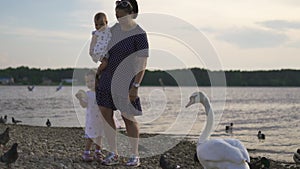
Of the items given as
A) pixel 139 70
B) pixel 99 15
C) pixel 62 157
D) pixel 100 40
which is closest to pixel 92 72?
pixel 100 40

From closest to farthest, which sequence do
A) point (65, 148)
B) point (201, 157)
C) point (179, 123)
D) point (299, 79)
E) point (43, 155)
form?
point (201, 157), point (43, 155), point (65, 148), point (179, 123), point (299, 79)

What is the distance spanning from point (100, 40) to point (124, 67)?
53 centimetres

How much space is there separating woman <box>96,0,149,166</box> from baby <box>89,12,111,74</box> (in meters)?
0.07

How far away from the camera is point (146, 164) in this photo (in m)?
8.82

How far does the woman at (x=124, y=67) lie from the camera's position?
7.26 metres

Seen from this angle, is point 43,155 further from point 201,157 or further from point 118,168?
point 201,157

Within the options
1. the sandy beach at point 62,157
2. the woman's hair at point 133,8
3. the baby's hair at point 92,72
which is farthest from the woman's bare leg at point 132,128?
the woman's hair at point 133,8

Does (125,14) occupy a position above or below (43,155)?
above

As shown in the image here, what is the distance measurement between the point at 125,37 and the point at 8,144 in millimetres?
4342

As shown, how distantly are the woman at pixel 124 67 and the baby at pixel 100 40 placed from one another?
75mm

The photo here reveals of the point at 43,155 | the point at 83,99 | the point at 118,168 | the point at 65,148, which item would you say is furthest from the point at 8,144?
the point at 118,168

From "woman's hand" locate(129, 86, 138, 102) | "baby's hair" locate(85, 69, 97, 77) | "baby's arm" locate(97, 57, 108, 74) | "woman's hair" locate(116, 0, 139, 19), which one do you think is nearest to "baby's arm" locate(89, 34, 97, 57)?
"baby's arm" locate(97, 57, 108, 74)

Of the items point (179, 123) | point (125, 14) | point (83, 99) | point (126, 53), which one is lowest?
point (179, 123)

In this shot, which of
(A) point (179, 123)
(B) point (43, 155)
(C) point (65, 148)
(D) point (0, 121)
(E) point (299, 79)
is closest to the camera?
(B) point (43, 155)
